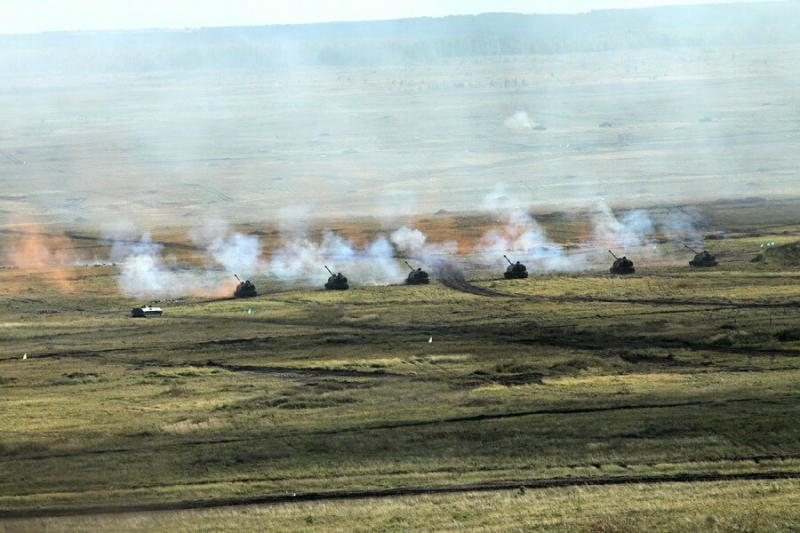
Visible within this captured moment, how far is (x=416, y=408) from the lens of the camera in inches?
2036

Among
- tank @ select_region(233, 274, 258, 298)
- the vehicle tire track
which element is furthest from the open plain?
tank @ select_region(233, 274, 258, 298)

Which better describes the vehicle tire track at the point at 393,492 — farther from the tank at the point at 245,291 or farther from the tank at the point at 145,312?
the tank at the point at 245,291

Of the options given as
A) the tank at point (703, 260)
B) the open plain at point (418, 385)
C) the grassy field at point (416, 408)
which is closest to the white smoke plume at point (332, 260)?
the open plain at point (418, 385)

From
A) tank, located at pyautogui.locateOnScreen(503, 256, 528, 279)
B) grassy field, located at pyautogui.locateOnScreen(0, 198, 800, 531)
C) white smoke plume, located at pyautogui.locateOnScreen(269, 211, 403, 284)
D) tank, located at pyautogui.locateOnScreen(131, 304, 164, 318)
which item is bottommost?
grassy field, located at pyautogui.locateOnScreen(0, 198, 800, 531)

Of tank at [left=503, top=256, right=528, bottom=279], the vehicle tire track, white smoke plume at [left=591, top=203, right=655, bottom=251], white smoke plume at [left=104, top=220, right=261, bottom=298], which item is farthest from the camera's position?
white smoke plume at [left=591, top=203, right=655, bottom=251]

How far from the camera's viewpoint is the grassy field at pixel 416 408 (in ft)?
129

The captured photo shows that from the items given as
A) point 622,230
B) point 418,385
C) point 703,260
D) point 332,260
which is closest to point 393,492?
point 418,385

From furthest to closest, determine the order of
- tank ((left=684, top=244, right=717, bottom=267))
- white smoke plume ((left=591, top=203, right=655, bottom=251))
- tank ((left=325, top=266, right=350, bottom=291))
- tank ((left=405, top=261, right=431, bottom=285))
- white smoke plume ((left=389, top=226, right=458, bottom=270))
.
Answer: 1. white smoke plume ((left=591, top=203, right=655, bottom=251))
2. white smoke plume ((left=389, top=226, right=458, bottom=270))
3. tank ((left=684, top=244, right=717, bottom=267))
4. tank ((left=405, top=261, right=431, bottom=285))
5. tank ((left=325, top=266, right=350, bottom=291))

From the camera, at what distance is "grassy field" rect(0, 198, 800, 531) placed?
39250mm

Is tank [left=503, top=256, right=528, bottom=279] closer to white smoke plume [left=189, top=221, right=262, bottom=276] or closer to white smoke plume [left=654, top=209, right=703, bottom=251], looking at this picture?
white smoke plume [left=189, top=221, right=262, bottom=276]

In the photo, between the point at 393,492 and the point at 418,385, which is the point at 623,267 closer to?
the point at 418,385

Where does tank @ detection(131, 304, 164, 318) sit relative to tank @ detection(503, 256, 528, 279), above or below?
below

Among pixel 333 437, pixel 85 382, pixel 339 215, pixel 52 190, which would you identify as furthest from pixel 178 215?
pixel 333 437

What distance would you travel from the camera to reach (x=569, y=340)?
6588 centimetres
